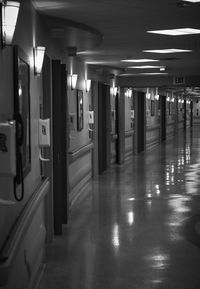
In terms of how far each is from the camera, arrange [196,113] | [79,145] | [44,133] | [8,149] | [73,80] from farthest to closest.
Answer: [196,113], [79,145], [73,80], [44,133], [8,149]

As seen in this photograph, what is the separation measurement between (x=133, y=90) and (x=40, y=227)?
43.6ft

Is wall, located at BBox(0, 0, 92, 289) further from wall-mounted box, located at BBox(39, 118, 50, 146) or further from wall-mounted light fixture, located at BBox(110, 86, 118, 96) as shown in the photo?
wall-mounted light fixture, located at BBox(110, 86, 118, 96)

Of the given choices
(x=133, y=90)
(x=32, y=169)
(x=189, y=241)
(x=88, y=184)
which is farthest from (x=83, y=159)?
(x=133, y=90)

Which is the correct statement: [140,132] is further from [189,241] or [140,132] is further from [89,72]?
[189,241]

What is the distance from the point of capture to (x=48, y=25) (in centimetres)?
622

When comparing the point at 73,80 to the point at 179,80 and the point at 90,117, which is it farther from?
the point at 179,80

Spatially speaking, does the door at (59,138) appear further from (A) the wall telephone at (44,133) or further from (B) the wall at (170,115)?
(B) the wall at (170,115)

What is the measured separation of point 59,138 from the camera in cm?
704

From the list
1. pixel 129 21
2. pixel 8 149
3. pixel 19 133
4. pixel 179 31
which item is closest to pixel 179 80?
pixel 179 31

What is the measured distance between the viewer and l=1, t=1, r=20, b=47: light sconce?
3.55 meters

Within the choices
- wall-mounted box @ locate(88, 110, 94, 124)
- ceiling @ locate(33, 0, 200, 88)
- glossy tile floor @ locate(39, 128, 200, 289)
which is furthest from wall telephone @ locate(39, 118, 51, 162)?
wall-mounted box @ locate(88, 110, 94, 124)

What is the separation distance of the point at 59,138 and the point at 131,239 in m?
1.69

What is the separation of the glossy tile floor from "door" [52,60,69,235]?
392mm

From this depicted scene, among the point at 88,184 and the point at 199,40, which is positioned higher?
the point at 199,40
